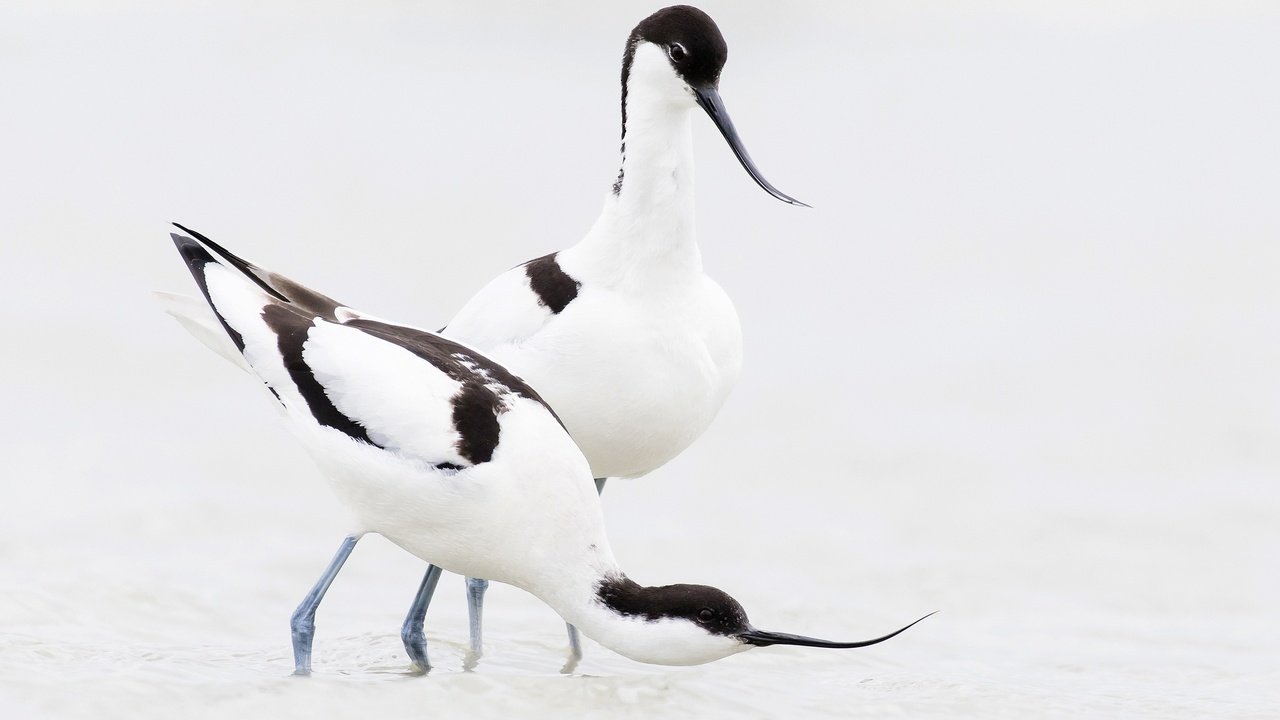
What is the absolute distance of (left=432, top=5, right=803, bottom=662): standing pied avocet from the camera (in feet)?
21.2

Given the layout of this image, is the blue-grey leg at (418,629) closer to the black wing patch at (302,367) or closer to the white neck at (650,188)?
the black wing patch at (302,367)

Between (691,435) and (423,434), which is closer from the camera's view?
(423,434)

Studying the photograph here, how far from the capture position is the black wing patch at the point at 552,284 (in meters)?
6.63

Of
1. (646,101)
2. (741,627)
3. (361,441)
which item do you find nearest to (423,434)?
(361,441)

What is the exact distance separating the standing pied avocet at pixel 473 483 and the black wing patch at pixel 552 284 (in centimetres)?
61

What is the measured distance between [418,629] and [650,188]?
203 centimetres

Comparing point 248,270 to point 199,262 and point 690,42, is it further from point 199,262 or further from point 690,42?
point 690,42

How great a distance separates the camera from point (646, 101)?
6609 mm

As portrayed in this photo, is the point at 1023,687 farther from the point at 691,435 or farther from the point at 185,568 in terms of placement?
the point at 185,568

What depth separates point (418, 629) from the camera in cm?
677

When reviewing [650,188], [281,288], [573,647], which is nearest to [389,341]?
[281,288]

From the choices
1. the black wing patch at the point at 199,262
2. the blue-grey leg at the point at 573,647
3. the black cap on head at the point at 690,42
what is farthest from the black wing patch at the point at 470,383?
the black cap on head at the point at 690,42

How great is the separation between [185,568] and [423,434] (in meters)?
3.24

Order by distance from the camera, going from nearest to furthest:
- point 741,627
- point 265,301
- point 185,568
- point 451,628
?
1. point 741,627
2. point 265,301
3. point 451,628
4. point 185,568
